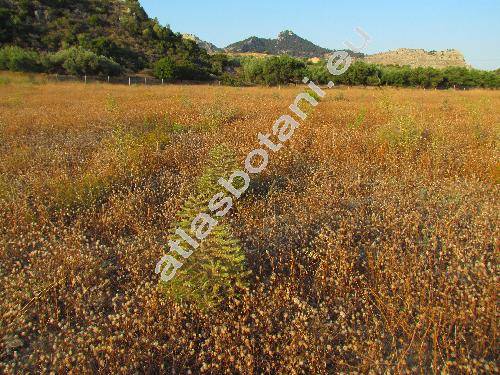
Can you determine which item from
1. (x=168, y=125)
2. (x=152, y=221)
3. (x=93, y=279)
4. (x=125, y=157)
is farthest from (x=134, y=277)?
(x=168, y=125)

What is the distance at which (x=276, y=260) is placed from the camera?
10.3 feet

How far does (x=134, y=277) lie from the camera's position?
2.82 meters

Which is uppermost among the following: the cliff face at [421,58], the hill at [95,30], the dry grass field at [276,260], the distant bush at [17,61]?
the cliff face at [421,58]

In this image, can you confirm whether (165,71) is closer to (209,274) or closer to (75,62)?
(75,62)

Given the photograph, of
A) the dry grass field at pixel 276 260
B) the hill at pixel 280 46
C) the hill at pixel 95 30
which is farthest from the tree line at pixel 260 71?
the hill at pixel 280 46

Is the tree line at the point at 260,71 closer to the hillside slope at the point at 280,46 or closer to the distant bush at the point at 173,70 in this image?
the distant bush at the point at 173,70

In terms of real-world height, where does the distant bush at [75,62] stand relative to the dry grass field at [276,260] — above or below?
above

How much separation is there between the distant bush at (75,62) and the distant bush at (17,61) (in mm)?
1091

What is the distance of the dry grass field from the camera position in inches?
84.7

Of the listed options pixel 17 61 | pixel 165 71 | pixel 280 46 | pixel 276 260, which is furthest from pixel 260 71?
pixel 280 46

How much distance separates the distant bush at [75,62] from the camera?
28.4 m

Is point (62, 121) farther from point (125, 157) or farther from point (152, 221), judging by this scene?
point (152, 221)

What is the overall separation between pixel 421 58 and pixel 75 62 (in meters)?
88.3

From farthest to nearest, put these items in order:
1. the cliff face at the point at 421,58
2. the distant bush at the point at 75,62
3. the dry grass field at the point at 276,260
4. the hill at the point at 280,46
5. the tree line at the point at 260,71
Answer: the hill at the point at 280,46, the cliff face at the point at 421,58, the distant bush at the point at 75,62, the tree line at the point at 260,71, the dry grass field at the point at 276,260
